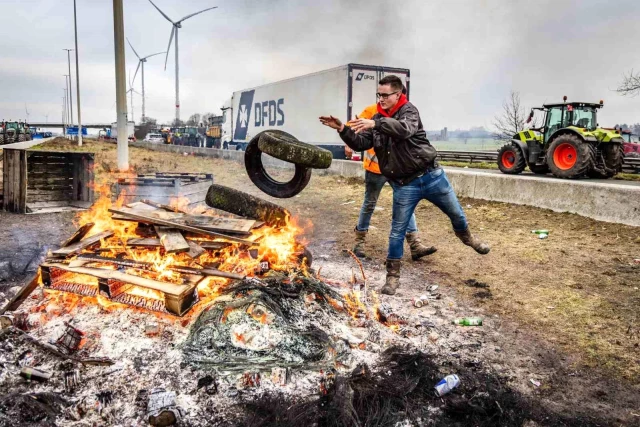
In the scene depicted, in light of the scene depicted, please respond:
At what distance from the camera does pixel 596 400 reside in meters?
3.06

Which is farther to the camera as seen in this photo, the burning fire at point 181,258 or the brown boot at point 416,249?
the brown boot at point 416,249

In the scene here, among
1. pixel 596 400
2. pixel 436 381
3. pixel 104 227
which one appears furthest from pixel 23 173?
pixel 596 400

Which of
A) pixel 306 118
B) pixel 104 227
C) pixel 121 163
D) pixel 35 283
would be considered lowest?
pixel 35 283

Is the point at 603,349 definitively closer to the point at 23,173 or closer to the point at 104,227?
the point at 104,227

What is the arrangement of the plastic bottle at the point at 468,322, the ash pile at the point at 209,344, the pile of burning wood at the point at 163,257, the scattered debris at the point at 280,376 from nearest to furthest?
the ash pile at the point at 209,344 → the scattered debris at the point at 280,376 → the pile of burning wood at the point at 163,257 → the plastic bottle at the point at 468,322

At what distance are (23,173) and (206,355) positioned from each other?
7.02 meters

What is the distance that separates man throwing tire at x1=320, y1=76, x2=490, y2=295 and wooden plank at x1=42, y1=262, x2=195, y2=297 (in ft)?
Answer: 7.22

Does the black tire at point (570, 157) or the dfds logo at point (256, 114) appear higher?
the dfds logo at point (256, 114)

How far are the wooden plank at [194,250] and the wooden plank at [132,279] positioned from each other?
484mm

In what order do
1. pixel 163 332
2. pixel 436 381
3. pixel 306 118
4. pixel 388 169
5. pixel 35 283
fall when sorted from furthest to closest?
1. pixel 306 118
2. pixel 388 169
3. pixel 35 283
4. pixel 163 332
5. pixel 436 381

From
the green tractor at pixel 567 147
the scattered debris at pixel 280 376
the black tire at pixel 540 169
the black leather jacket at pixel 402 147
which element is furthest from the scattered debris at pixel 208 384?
the black tire at pixel 540 169

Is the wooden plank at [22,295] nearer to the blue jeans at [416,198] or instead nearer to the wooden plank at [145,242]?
the wooden plank at [145,242]

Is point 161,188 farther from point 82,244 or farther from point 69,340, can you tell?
point 69,340

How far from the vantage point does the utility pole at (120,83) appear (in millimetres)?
10125
